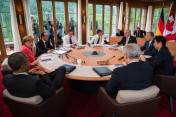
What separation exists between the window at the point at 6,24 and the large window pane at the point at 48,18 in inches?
57.2

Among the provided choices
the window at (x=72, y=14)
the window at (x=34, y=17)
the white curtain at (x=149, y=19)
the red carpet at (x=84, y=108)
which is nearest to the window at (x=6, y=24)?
the window at (x=34, y=17)

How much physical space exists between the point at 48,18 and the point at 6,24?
1.82 metres

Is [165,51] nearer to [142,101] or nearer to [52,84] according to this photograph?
[142,101]

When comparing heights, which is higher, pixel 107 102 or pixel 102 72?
pixel 102 72

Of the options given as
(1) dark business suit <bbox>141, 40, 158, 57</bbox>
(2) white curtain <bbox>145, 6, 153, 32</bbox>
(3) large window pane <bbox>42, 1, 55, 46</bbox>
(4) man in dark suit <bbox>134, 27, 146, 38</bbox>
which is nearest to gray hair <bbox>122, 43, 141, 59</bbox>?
(1) dark business suit <bbox>141, 40, 158, 57</bbox>

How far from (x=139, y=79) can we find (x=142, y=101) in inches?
→ 8.8

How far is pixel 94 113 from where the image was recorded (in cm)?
195

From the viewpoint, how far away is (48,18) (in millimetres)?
5797

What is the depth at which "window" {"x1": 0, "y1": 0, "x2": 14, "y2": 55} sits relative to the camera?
4824 millimetres

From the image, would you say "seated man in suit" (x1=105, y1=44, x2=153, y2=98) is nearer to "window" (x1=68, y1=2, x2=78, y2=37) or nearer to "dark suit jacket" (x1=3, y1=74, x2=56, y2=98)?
"dark suit jacket" (x1=3, y1=74, x2=56, y2=98)

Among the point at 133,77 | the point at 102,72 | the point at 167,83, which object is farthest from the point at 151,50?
the point at 133,77

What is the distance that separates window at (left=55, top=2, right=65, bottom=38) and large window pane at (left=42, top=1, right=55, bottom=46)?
0.29 metres

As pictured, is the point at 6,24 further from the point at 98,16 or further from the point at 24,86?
the point at 24,86

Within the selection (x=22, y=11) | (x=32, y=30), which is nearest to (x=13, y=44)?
(x=32, y=30)
